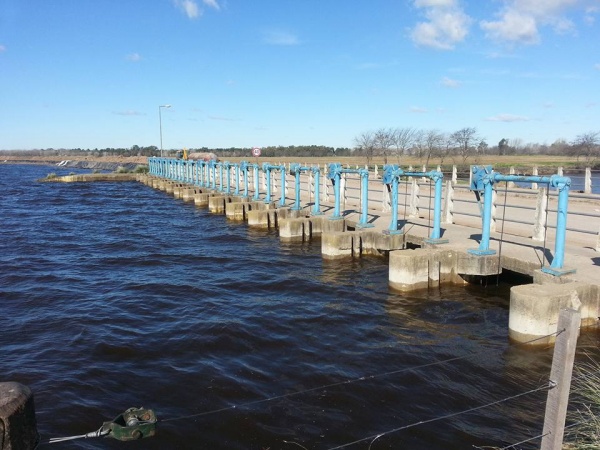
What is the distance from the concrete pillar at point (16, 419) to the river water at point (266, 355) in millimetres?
1649

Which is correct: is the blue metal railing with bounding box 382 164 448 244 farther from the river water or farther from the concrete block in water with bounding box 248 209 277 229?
the concrete block in water with bounding box 248 209 277 229

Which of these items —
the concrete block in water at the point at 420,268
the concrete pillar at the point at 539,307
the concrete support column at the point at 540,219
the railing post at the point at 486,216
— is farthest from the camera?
the concrete support column at the point at 540,219

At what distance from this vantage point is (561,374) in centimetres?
352

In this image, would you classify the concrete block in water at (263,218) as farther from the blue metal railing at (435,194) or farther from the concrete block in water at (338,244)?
the blue metal railing at (435,194)

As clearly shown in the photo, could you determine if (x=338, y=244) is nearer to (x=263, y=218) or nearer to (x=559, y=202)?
(x=559, y=202)

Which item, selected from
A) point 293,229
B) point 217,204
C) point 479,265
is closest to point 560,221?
point 479,265

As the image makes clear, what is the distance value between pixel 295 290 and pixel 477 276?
12.8 feet

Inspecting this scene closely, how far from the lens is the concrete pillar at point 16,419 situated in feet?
10.4

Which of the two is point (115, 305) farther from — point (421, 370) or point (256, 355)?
point (421, 370)

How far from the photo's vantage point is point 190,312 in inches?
381

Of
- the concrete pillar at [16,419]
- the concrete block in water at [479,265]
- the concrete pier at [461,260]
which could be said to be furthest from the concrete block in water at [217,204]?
the concrete pillar at [16,419]

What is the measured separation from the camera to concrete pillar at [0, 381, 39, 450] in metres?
3.18

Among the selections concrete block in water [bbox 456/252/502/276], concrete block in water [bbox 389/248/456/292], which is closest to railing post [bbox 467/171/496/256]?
concrete block in water [bbox 456/252/502/276]

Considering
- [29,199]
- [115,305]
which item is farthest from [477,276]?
[29,199]
